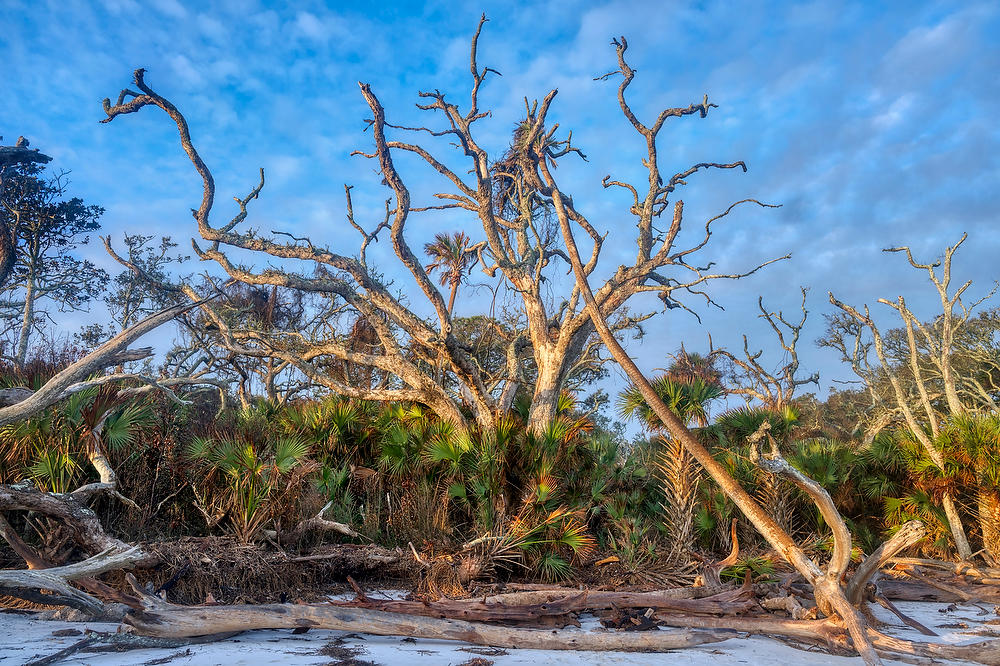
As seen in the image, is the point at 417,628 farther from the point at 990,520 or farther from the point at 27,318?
the point at 27,318

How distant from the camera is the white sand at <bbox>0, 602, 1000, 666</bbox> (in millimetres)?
4828

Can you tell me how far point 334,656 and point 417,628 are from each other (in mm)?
882

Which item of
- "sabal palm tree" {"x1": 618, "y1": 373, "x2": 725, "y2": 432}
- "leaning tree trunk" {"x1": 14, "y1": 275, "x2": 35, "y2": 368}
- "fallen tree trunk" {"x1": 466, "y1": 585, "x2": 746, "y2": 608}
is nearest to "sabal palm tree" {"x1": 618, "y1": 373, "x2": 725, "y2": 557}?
"sabal palm tree" {"x1": 618, "y1": 373, "x2": 725, "y2": 432}

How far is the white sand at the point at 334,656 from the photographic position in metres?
4.83

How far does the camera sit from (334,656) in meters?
5.05

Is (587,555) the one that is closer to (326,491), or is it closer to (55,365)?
(326,491)

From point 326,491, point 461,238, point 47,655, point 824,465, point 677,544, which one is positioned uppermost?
point 461,238

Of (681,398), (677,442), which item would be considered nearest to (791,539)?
(677,442)

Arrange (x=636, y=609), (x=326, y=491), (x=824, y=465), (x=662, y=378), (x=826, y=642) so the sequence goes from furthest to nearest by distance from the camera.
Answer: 1. (x=824, y=465)
2. (x=662, y=378)
3. (x=326, y=491)
4. (x=636, y=609)
5. (x=826, y=642)

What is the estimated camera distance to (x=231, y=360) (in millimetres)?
13938

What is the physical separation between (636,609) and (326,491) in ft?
18.9

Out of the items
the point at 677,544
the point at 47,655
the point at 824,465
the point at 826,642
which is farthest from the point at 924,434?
the point at 47,655

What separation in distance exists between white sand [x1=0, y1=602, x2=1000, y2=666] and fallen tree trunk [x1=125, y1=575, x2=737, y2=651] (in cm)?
9

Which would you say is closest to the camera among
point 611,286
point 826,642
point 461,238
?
point 826,642
